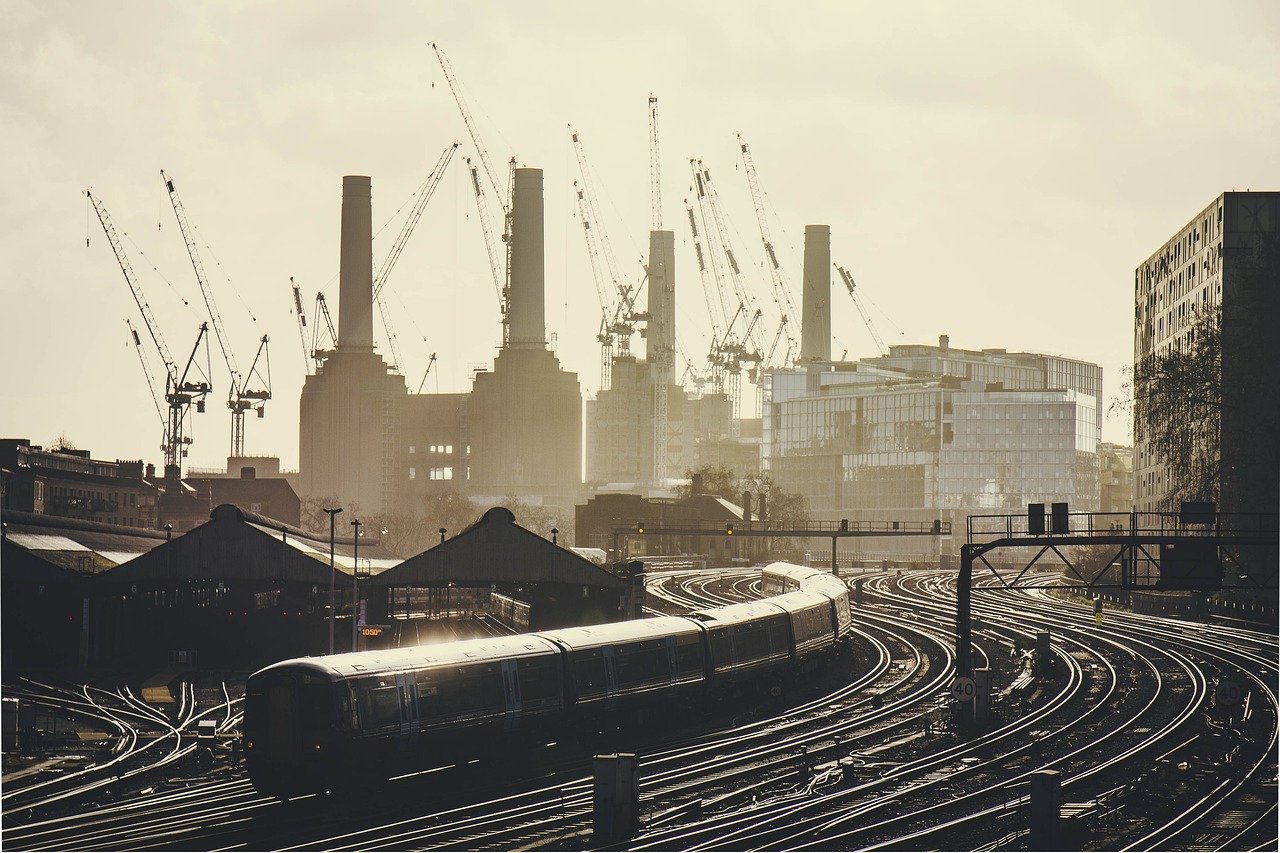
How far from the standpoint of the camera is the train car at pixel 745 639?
5362 centimetres

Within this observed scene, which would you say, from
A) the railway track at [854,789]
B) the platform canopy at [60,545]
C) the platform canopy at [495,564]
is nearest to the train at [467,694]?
the railway track at [854,789]

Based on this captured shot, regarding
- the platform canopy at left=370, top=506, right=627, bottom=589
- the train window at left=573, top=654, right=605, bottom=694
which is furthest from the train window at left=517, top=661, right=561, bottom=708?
the platform canopy at left=370, top=506, right=627, bottom=589

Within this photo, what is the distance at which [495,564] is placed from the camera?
78.1 metres

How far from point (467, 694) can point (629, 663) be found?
8224mm

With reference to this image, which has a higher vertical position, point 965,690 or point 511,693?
point 511,693

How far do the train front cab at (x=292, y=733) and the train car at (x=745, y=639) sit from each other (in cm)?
1844

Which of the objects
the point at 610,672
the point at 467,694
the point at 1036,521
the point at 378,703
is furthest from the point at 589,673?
the point at 1036,521

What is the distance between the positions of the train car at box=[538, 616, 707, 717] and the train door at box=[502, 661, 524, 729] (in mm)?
2361

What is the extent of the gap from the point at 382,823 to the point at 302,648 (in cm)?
4620

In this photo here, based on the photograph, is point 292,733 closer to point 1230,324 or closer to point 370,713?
point 370,713

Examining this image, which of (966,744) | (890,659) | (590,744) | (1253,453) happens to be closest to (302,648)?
(890,659)

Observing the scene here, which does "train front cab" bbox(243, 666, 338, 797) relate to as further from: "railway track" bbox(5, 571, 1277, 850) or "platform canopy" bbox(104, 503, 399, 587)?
"platform canopy" bbox(104, 503, 399, 587)

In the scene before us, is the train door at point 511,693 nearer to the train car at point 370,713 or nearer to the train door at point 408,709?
the train car at point 370,713

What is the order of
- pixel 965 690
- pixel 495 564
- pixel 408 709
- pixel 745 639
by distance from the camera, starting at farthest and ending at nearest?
pixel 495 564 < pixel 745 639 < pixel 965 690 < pixel 408 709
